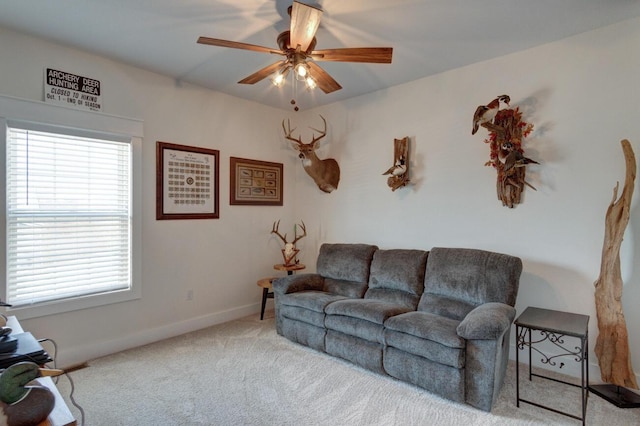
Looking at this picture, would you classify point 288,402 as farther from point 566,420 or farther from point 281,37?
point 281,37

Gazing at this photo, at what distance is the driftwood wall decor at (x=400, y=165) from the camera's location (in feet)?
12.2

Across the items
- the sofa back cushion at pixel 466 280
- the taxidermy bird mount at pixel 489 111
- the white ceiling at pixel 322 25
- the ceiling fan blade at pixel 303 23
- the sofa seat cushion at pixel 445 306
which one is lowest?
the sofa seat cushion at pixel 445 306

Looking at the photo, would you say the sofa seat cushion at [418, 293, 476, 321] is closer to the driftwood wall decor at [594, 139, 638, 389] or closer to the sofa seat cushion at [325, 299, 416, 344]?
the sofa seat cushion at [325, 299, 416, 344]

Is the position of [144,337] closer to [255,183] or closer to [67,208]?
[67,208]

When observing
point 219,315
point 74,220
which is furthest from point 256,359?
point 74,220

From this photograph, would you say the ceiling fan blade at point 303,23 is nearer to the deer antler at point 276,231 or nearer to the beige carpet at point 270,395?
the beige carpet at point 270,395

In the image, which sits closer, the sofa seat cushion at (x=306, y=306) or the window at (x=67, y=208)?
the window at (x=67, y=208)

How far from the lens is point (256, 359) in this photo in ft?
10.0

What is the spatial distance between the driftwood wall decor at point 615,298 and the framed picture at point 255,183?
354 cm

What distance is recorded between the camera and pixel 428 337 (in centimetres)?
246

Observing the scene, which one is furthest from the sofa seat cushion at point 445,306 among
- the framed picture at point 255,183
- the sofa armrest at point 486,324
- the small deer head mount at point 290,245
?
the framed picture at point 255,183

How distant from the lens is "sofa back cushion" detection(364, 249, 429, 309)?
3.22 metres

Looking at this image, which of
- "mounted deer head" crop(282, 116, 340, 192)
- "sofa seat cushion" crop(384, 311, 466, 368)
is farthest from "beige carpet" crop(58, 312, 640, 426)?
"mounted deer head" crop(282, 116, 340, 192)

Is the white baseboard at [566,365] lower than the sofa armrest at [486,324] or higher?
lower
